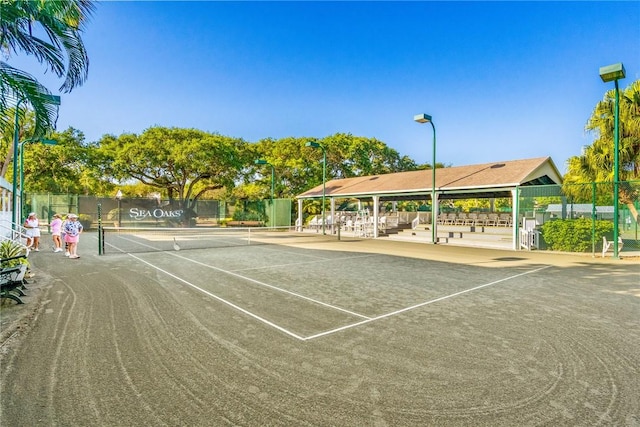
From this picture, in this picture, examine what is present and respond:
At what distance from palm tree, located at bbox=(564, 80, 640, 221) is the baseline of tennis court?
30.7 ft

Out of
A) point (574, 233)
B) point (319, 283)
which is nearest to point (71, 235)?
point (319, 283)

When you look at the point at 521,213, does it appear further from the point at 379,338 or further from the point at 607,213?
the point at 379,338

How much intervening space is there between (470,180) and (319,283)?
14.4 metres

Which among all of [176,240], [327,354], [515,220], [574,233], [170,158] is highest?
[170,158]

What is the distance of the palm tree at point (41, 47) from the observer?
6.60 meters

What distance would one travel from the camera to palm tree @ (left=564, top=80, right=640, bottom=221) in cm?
1577

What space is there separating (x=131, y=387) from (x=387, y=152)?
146 ft

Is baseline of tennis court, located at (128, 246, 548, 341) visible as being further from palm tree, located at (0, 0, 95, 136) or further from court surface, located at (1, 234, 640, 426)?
palm tree, located at (0, 0, 95, 136)

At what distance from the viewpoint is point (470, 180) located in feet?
63.4

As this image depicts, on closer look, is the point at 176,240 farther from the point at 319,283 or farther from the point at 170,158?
the point at 170,158

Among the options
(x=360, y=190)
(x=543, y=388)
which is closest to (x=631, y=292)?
(x=543, y=388)

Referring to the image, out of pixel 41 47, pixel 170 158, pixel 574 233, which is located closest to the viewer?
pixel 41 47

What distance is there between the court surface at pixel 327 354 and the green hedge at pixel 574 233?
6.93 meters

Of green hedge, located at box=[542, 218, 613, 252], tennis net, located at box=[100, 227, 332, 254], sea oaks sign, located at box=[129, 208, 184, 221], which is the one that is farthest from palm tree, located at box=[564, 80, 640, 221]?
sea oaks sign, located at box=[129, 208, 184, 221]
